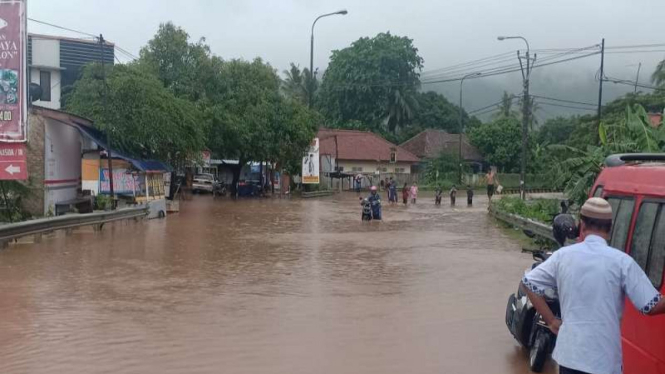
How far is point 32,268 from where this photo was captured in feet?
44.6

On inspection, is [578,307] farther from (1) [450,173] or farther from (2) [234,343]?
(1) [450,173]

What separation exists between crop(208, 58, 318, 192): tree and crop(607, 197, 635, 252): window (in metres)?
35.3

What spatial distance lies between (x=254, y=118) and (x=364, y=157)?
2786 cm

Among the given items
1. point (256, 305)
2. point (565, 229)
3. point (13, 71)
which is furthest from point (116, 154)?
point (565, 229)

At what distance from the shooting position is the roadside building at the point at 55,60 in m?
46.6

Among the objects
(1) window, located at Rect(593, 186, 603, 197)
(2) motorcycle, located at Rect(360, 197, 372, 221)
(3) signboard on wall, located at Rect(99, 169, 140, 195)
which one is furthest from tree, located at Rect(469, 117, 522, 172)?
(1) window, located at Rect(593, 186, 603, 197)

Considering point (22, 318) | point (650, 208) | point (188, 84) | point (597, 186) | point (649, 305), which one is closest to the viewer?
point (649, 305)

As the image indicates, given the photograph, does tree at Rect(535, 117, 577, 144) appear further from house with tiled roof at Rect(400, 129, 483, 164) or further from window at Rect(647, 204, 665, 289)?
window at Rect(647, 204, 665, 289)

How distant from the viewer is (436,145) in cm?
7919

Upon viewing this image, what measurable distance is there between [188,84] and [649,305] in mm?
38172

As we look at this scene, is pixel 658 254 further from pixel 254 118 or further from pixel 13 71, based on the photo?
pixel 254 118

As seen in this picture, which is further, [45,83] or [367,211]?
[45,83]

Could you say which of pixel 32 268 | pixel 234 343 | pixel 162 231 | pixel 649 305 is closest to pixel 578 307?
pixel 649 305

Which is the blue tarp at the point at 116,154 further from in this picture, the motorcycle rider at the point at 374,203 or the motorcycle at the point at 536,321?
the motorcycle at the point at 536,321
